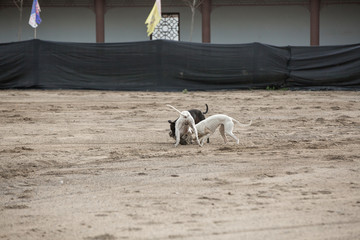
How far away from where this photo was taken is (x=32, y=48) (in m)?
19.2

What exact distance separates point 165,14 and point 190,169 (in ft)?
64.9

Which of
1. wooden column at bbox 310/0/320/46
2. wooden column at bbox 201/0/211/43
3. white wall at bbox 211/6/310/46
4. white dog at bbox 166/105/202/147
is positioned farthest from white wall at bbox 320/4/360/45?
white dog at bbox 166/105/202/147

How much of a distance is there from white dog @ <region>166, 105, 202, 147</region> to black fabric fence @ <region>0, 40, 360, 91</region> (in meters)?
9.57

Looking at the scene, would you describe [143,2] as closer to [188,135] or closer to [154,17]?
[154,17]

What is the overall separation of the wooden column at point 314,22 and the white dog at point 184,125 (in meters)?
16.6

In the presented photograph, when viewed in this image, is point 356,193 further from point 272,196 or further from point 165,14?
point 165,14

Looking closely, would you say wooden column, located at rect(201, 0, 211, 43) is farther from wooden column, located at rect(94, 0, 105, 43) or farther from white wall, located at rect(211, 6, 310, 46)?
wooden column, located at rect(94, 0, 105, 43)

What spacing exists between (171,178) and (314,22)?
19312mm

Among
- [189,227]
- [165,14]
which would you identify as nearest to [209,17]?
[165,14]

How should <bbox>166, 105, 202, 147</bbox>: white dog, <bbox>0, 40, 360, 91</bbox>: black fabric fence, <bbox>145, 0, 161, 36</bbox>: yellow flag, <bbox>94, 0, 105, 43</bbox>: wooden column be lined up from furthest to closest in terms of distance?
<bbox>94, 0, 105, 43</bbox>: wooden column → <bbox>145, 0, 161, 36</bbox>: yellow flag → <bbox>0, 40, 360, 91</bbox>: black fabric fence → <bbox>166, 105, 202, 147</bbox>: white dog

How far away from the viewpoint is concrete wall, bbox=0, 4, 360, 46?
26.4 meters

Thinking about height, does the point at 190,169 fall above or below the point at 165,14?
below

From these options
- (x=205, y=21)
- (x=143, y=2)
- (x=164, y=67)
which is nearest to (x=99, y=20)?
(x=143, y=2)

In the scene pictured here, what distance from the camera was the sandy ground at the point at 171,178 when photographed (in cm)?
520
